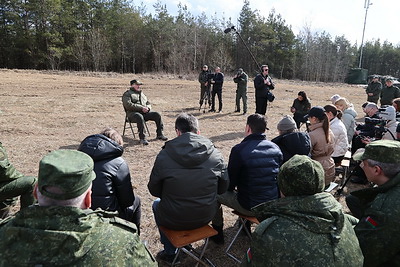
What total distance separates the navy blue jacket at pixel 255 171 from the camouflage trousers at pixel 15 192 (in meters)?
2.16

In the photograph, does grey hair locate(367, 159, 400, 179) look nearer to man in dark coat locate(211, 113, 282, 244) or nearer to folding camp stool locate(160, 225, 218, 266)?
man in dark coat locate(211, 113, 282, 244)

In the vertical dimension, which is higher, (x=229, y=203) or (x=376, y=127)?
(x=376, y=127)

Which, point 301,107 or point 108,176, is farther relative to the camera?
point 301,107

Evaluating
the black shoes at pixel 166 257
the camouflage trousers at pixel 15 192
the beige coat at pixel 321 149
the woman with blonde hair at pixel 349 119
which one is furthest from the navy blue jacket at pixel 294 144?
the camouflage trousers at pixel 15 192

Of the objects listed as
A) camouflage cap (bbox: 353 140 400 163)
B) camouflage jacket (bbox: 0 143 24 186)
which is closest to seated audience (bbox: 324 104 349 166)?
camouflage cap (bbox: 353 140 400 163)

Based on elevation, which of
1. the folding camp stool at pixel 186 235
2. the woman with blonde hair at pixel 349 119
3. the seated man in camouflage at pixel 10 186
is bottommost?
the folding camp stool at pixel 186 235

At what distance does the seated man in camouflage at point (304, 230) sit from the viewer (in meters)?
1.44

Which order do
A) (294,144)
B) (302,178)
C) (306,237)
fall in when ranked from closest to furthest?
(306,237) < (302,178) < (294,144)

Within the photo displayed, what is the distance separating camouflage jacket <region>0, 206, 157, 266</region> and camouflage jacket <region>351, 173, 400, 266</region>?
143 cm

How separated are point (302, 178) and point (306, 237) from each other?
0.31m

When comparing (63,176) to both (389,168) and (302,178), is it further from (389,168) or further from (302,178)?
(389,168)

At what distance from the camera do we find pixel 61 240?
1.20m

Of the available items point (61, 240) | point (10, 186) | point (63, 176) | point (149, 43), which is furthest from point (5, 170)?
point (149, 43)

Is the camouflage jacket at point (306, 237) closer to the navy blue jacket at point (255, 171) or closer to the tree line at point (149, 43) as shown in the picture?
the navy blue jacket at point (255, 171)
